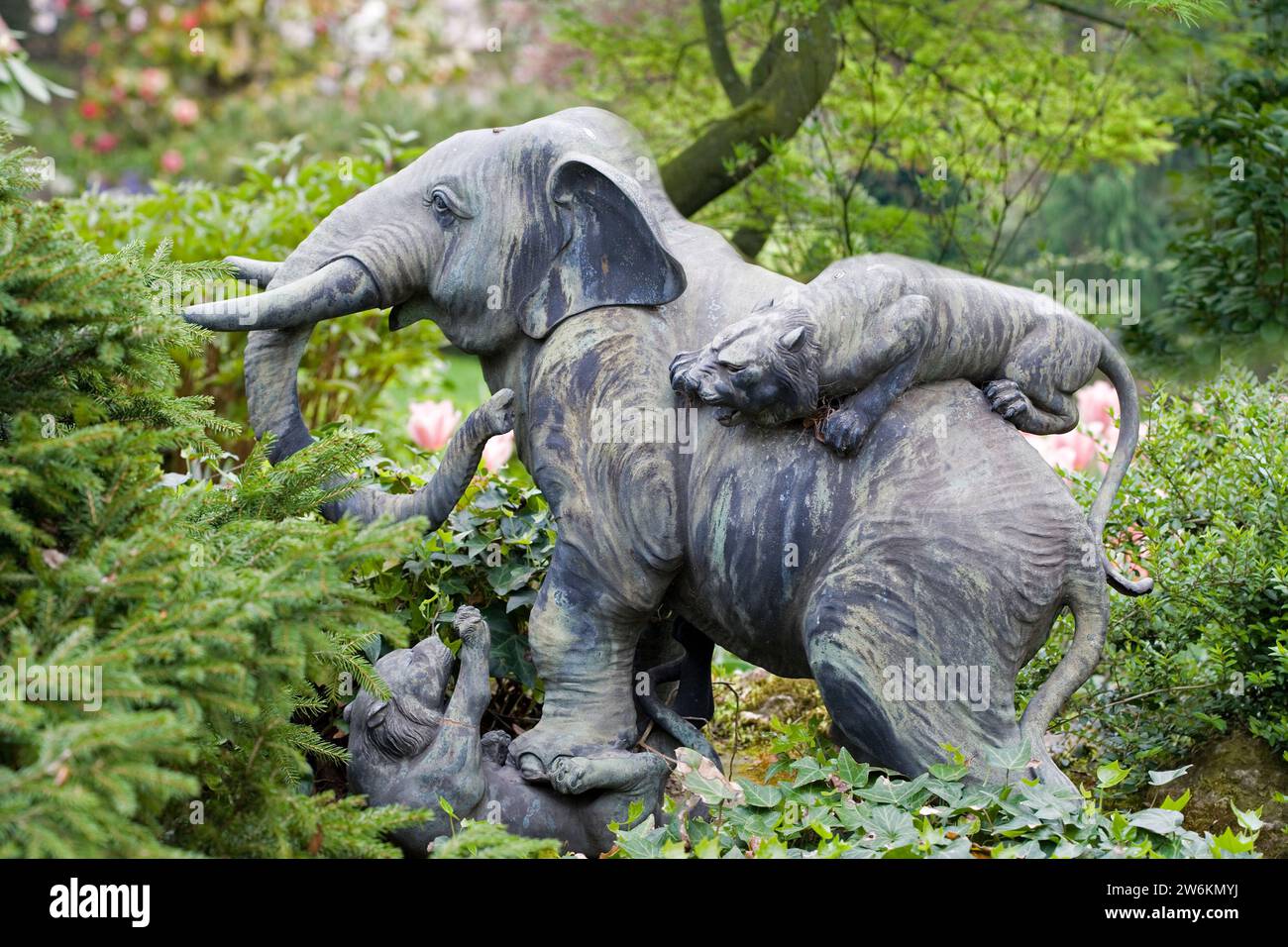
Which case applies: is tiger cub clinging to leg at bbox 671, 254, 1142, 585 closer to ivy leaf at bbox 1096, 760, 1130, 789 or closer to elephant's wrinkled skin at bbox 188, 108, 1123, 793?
elephant's wrinkled skin at bbox 188, 108, 1123, 793

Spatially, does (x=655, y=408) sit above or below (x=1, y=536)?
above

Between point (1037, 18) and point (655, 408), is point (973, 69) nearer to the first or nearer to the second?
point (1037, 18)

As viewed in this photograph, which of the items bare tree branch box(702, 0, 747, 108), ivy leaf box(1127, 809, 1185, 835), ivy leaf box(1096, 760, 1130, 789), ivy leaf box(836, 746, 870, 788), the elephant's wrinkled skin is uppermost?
bare tree branch box(702, 0, 747, 108)

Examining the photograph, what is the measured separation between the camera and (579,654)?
284cm

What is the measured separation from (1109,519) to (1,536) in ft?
9.01

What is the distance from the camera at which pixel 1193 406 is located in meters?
3.92

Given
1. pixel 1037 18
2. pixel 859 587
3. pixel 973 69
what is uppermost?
pixel 1037 18

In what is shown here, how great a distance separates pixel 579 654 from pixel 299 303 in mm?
954

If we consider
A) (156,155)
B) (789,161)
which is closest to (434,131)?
(156,155)

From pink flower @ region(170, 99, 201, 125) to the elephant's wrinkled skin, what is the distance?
1101 cm

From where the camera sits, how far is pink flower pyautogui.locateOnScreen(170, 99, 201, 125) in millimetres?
13094

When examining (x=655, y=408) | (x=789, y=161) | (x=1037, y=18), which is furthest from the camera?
(x=1037, y=18)

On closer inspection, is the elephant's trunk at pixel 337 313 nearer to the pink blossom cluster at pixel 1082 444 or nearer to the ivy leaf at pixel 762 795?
the ivy leaf at pixel 762 795

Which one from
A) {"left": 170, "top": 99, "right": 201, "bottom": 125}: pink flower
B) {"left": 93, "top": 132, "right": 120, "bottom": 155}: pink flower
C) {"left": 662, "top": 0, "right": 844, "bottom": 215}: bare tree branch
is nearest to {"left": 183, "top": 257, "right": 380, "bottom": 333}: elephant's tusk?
{"left": 662, "top": 0, "right": 844, "bottom": 215}: bare tree branch
